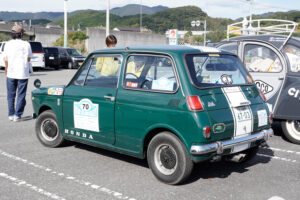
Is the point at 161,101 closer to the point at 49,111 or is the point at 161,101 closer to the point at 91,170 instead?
the point at 91,170

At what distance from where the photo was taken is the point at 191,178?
4.74 meters

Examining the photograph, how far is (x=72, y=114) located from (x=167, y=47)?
5.96 feet

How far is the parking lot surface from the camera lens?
13.8ft

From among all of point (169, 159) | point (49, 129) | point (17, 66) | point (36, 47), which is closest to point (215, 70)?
point (169, 159)

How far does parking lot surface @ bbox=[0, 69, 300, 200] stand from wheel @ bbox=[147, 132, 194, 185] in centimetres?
13

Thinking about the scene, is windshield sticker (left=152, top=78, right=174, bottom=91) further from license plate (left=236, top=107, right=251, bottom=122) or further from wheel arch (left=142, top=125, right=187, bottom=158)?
license plate (left=236, top=107, right=251, bottom=122)

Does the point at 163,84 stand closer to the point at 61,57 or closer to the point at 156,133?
the point at 156,133

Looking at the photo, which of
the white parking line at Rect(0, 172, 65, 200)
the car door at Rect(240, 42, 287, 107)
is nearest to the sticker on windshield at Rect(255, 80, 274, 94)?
the car door at Rect(240, 42, 287, 107)

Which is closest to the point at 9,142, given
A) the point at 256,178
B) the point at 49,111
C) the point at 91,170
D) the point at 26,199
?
the point at 49,111

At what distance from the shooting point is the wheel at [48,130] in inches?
239

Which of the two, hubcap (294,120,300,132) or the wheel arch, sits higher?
the wheel arch

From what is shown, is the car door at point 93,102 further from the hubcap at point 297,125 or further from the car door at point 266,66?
the hubcap at point 297,125

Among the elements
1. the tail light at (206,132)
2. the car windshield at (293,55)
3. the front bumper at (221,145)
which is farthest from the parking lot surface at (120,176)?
the car windshield at (293,55)

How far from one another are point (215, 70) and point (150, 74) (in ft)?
2.81
